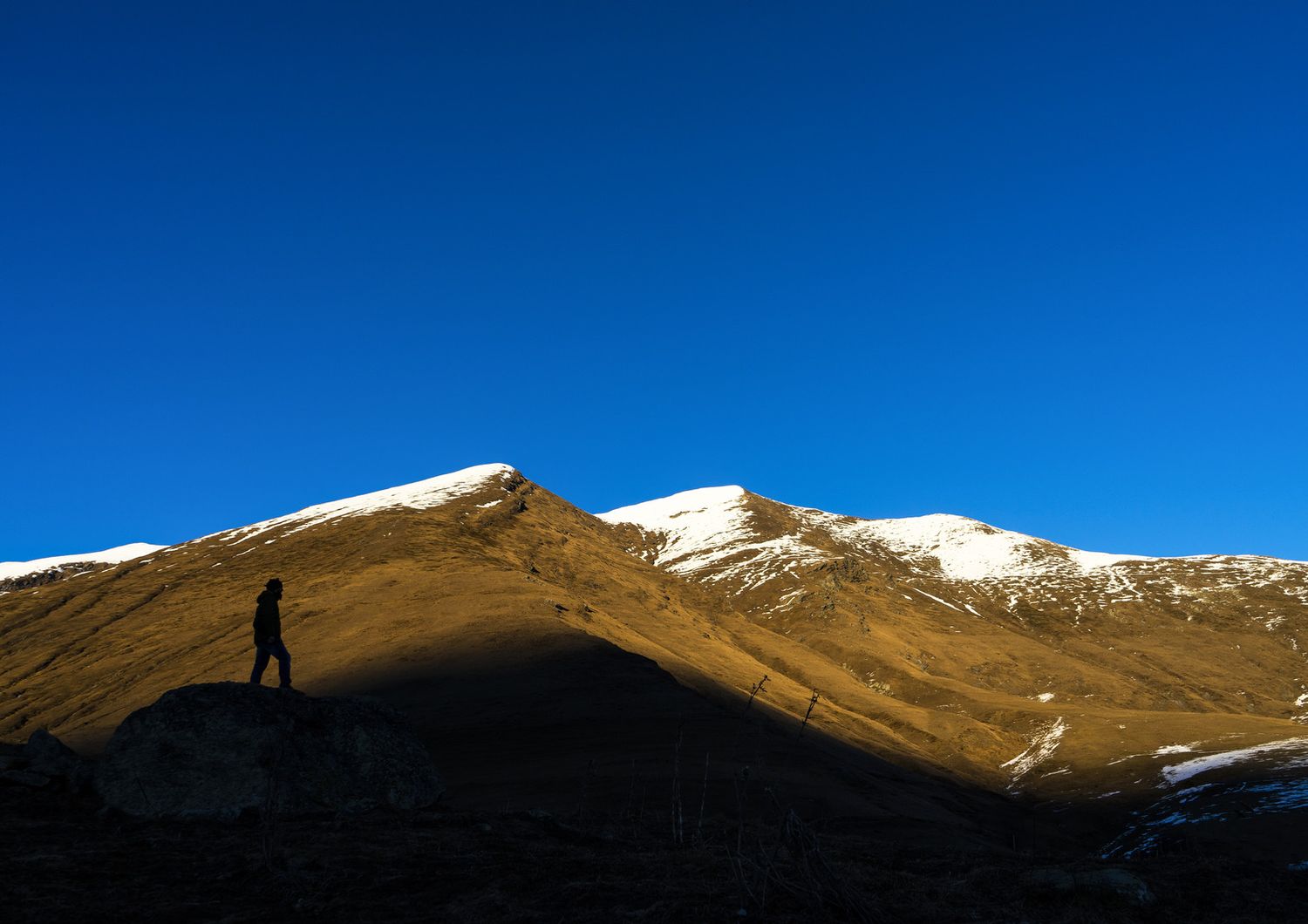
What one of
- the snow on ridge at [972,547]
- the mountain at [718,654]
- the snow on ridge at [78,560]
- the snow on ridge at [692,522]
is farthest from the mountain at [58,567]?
the snow on ridge at [972,547]

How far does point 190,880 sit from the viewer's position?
31.7 ft

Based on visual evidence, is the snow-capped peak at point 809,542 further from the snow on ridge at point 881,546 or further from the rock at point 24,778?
the rock at point 24,778

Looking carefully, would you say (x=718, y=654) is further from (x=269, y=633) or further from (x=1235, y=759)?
(x=269, y=633)

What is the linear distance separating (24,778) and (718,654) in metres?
55.3

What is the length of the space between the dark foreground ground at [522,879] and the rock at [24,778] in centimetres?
28

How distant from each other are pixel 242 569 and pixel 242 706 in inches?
3161

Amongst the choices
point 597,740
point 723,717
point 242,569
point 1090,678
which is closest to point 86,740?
point 597,740

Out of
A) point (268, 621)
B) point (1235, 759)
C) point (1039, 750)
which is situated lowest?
point (1039, 750)

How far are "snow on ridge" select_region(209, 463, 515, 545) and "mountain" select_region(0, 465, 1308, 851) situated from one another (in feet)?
2.74

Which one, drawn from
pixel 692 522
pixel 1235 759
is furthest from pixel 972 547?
pixel 1235 759

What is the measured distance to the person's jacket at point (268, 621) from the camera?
58.3ft

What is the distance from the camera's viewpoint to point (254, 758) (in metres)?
14.0

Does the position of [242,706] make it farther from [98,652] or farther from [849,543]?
[849,543]

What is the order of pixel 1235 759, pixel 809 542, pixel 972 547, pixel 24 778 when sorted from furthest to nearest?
pixel 972 547 → pixel 809 542 → pixel 1235 759 → pixel 24 778
